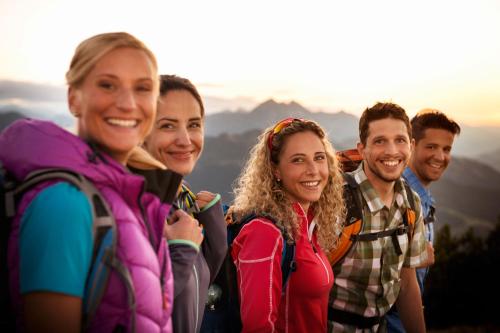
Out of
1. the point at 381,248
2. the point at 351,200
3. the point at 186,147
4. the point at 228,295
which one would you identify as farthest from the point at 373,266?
the point at 186,147

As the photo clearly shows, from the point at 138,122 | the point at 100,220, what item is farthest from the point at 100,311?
the point at 138,122

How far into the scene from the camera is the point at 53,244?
1.45 meters

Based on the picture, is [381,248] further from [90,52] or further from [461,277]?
[461,277]

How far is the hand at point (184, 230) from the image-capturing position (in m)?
2.36

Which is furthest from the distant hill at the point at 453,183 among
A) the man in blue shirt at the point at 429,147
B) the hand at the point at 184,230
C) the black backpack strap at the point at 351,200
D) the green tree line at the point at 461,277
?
the hand at the point at 184,230

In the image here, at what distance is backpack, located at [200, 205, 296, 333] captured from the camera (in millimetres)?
3057

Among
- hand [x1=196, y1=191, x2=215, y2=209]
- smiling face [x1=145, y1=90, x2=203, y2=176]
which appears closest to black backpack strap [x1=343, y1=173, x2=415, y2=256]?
hand [x1=196, y1=191, x2=215, y2=209]

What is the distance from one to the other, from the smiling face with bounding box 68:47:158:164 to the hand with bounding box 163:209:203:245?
57 cm

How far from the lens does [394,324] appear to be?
4.44 meters

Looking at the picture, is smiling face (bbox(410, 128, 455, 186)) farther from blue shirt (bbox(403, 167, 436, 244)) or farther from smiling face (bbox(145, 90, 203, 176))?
smiling face (bbox(145, 90, 203, 176))

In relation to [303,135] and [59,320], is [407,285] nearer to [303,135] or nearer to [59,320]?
[303,135]

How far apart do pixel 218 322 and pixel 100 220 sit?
5.95ft

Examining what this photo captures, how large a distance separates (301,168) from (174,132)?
1133mm

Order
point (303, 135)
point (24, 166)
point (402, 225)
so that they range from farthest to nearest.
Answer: point (402, 225), point (303, 135), point (24, 166)
